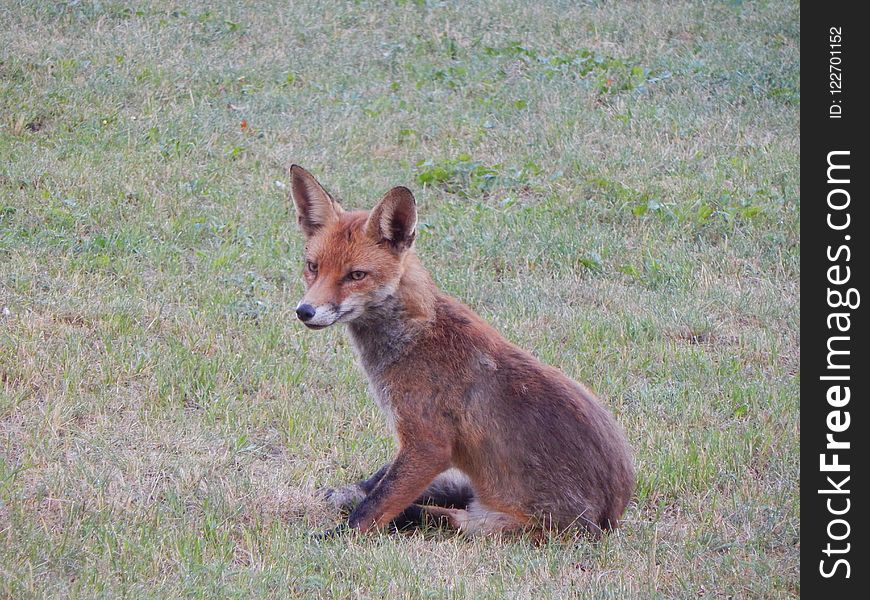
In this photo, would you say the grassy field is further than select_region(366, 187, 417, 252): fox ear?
No

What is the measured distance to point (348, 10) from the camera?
17594 mm

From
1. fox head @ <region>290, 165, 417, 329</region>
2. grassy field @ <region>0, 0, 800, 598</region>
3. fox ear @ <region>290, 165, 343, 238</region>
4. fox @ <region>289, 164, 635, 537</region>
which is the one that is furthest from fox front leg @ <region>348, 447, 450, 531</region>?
fox ear @ <region>290, 165, 343, 238</region>

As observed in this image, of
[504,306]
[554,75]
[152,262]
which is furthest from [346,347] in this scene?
[554,75]

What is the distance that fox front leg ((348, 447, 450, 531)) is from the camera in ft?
17.5

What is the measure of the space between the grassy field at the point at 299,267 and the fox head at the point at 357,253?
1.26 metres

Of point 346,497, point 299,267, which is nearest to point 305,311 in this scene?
point 346,497

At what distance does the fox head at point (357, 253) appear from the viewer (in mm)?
5449

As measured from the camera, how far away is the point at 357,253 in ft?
18.2

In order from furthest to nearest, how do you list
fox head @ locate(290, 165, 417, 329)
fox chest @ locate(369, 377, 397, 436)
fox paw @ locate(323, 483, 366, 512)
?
fox paw @ locate(323, 483, 366, 512)
fox chest @ locate(369, 377, 397, 436)
fox head @ locate(290, 165, 417, 329)

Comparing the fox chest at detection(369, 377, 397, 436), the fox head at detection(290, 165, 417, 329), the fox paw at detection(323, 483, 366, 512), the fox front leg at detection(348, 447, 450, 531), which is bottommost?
the fox paw at detection(323, 483, 366, 512)

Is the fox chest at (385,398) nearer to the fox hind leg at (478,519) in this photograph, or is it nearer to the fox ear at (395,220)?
the fox hind leg at (478,519)

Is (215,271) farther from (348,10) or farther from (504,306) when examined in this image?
(348,10)

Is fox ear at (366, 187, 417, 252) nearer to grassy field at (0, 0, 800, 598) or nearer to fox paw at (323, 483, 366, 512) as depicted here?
fox paw at (323, 483, 366, 512)

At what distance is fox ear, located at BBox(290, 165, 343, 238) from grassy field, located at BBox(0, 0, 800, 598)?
59.2 inches
